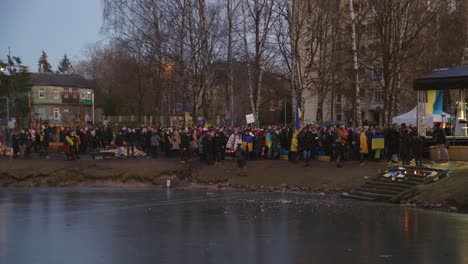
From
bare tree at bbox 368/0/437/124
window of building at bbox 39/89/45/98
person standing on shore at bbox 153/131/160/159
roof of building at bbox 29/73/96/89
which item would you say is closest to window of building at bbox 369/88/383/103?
bare tree at bbox 368/0/437/124

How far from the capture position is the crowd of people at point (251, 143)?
2736 centimetres

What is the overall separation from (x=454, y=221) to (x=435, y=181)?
5.86 m

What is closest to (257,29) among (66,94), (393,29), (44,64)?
(393,29)

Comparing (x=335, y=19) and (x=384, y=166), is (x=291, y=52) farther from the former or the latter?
(x=384, y=166)

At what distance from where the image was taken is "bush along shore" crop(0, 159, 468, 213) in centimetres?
2581

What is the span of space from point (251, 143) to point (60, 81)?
79085 millimetres

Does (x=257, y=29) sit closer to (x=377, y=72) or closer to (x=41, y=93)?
(x=377, y=72)

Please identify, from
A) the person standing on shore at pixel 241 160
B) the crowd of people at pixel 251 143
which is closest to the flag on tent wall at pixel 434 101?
the crowd of people at pixel 251 143

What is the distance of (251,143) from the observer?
100 feet

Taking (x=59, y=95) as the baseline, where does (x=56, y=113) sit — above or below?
below

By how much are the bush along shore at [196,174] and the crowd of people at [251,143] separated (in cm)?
78

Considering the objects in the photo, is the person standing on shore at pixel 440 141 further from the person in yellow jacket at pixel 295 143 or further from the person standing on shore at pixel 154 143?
the person standing on shore at pixel 154 143

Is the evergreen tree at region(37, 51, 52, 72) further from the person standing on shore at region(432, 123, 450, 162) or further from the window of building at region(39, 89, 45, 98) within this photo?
the person standing on shore at region(432, 123, 450, 162)

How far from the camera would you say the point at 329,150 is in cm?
2945
